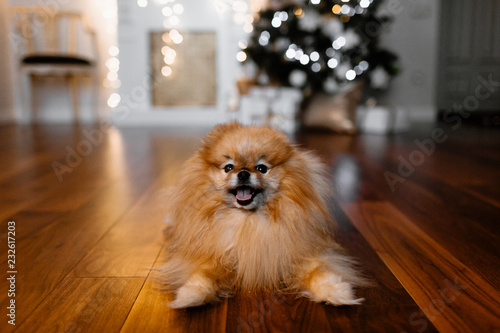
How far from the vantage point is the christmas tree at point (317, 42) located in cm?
441

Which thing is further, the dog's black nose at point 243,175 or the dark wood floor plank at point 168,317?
the dog's black nose at point 243,175

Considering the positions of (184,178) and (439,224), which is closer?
(184,178)

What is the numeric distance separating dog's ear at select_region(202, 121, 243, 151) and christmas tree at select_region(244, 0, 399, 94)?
349cm

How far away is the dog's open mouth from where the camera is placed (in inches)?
39.6

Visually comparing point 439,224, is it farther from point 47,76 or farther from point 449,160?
point 47,76

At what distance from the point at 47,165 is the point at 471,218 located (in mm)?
2268

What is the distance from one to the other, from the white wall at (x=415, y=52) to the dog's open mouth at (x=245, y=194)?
503cm

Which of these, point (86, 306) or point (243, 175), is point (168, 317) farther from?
point (243, 175)

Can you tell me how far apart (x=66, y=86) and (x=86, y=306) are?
5.64 meters

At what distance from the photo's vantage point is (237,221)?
102 centimetres

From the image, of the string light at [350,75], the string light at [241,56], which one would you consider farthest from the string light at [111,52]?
the string light at [350,75]

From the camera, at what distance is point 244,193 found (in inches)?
39.8

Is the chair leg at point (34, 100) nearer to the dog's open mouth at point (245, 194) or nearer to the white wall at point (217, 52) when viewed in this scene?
the white wall at point (217, 52)

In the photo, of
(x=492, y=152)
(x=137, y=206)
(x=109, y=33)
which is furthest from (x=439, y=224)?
(x=109, y=33)
